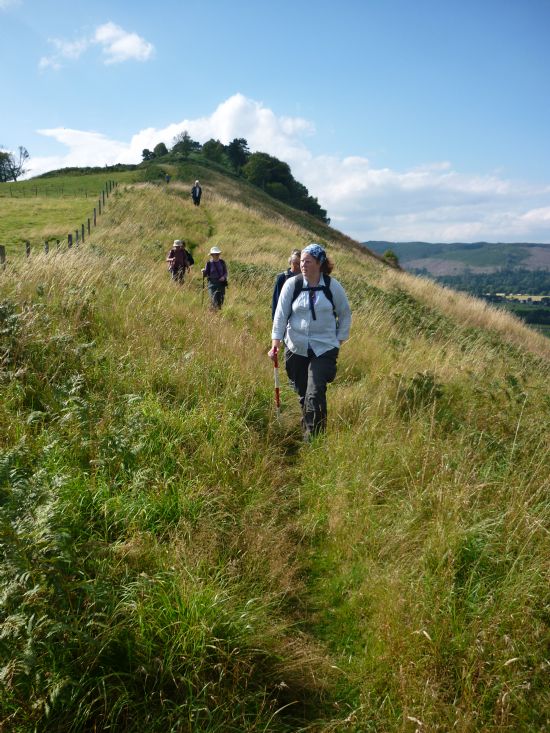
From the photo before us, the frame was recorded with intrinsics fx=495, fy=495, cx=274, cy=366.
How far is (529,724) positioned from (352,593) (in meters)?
1.04

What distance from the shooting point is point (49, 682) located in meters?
2.04

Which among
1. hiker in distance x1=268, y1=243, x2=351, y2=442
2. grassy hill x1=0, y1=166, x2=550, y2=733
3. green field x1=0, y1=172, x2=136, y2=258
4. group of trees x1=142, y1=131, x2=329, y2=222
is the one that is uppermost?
group of trees x1=142, y1=131, x2=329, y2=222

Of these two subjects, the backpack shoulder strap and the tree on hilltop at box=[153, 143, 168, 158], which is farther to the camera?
the tree on hilltop at box=[153, 143, 168, 158]

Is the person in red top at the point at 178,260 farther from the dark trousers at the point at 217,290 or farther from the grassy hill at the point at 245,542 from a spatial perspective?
the grassy hill at the point at 245,542

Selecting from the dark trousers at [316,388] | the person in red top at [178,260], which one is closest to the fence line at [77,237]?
the person in red top at [178,260]

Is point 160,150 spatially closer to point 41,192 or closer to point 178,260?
point 41,192

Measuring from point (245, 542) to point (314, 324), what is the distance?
7.97 feet

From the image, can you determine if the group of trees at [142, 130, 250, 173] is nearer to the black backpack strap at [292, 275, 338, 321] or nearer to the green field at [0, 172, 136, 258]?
the green field at [0, 172, 136, 258]

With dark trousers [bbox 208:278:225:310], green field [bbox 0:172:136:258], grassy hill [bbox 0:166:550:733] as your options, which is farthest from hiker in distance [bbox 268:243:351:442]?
green field [bbox 0:172:136:258]

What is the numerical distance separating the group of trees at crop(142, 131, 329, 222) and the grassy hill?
68.3 meters

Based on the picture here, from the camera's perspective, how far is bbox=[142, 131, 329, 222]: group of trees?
234 feet

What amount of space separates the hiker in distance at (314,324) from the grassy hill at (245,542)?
359 millimetres

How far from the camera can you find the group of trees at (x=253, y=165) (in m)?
71.4

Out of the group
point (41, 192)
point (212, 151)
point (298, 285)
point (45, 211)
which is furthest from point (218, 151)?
point (298, 285)
